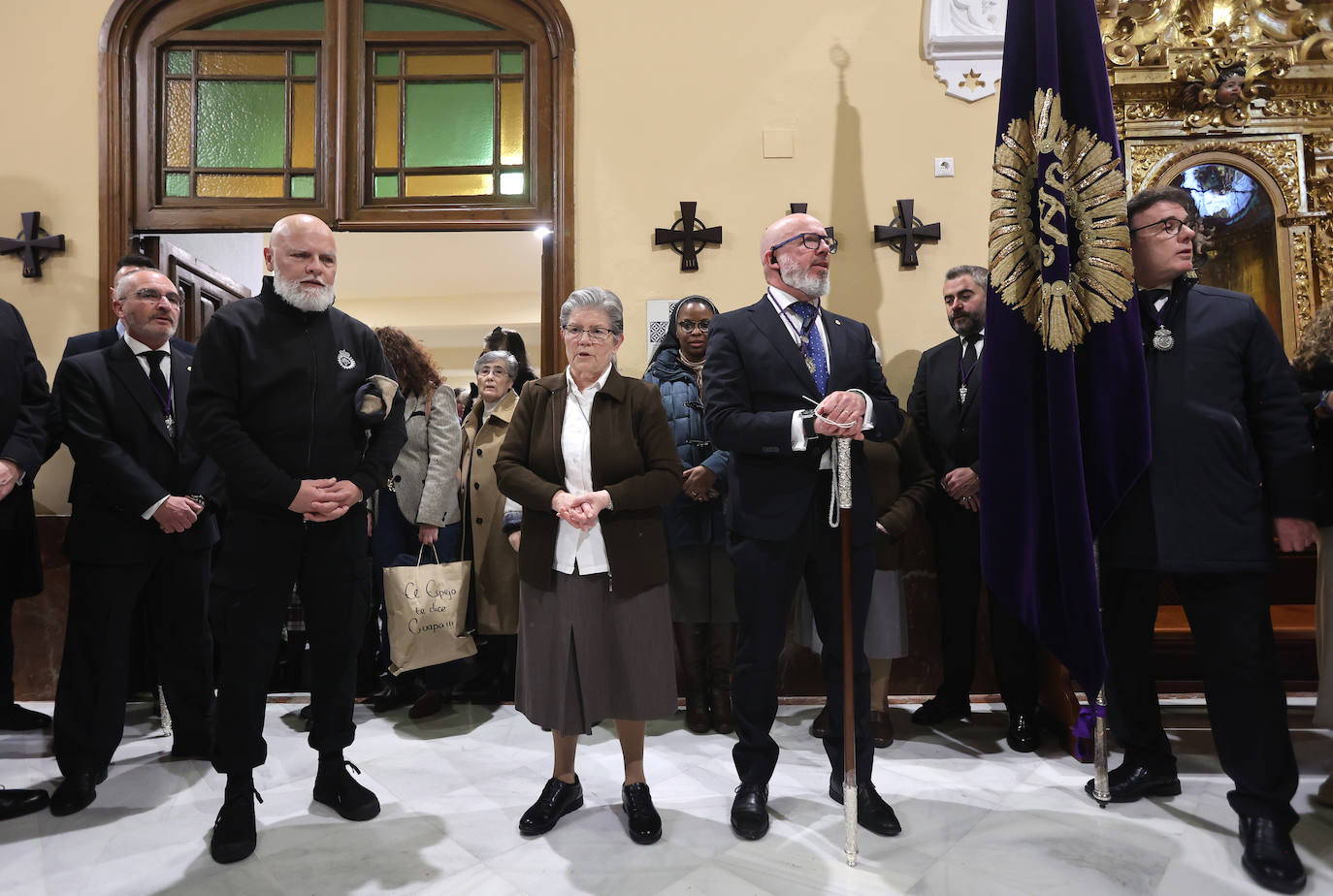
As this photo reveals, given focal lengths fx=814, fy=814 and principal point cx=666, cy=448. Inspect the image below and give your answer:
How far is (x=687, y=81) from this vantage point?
13.7ft

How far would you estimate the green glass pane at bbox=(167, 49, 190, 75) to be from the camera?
4340 mm

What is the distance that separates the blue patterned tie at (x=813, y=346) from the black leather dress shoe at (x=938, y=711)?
178cm

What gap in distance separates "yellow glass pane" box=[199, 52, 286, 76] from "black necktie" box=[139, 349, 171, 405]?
205 cm

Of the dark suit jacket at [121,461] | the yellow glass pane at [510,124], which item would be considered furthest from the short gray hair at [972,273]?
the dark suit jacket at [121,461]

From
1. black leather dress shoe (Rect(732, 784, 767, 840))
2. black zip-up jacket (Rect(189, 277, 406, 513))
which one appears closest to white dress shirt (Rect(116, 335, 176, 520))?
black zip-up jacket (Rect(189, 277, 406, 513))

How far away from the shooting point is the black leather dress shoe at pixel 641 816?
7.93 feet

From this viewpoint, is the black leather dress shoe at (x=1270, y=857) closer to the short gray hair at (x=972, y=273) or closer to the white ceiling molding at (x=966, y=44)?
the short gray hair at (x=972, y=273)

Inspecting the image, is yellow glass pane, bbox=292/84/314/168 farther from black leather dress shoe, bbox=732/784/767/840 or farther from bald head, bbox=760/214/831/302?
black leather dress shoe, bbox=732/784/767/840

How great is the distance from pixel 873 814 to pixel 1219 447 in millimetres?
1484

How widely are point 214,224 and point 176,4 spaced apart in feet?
3.87

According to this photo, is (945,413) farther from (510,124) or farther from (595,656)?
(510,124)

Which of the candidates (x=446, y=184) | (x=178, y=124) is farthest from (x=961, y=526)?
(x=178, y=124)

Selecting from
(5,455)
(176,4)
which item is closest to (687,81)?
(176,4)

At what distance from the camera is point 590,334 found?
2496 mm
